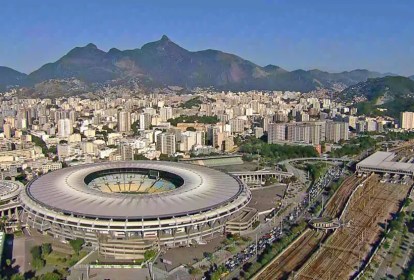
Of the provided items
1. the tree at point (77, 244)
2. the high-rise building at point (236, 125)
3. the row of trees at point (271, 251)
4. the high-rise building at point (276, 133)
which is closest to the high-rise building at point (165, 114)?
the high-rise building at point (236, 125)

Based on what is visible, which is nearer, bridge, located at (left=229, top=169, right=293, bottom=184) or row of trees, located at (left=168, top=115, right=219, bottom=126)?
bridge, located at (left=229, top=169, right=293, bottom=184)

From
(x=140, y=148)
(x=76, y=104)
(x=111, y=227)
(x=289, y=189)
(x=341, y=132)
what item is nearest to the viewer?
(x=111, y=227)

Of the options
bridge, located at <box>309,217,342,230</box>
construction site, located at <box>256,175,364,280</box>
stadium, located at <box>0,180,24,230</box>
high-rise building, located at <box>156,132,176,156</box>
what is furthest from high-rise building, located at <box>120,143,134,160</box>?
bridge, located at <box>309,217,342,230</box>

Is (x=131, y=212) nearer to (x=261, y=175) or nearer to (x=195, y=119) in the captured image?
(x=261, y=175)

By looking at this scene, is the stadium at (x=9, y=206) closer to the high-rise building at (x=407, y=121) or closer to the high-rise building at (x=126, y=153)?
the high-rise building at (x=126, y=153)

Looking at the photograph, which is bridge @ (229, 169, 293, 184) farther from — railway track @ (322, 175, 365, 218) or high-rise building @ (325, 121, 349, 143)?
high-rise building @ (325, 121, 349, 143)

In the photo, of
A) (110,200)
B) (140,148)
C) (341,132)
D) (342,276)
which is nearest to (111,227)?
(110,200)

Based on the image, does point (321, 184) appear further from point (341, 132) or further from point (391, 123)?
point (391, 123)
